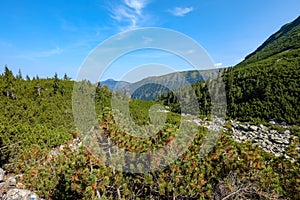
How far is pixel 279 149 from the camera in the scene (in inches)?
1177

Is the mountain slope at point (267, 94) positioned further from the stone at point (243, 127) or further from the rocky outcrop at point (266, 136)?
the stone at point (243, 127)

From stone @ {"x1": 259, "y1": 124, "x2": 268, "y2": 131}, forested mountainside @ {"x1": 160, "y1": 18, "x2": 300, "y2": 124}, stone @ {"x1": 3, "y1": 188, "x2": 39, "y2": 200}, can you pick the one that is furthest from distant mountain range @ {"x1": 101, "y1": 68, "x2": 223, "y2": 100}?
stone @ {"x1": 259, "y1": 124, "x2": 268, "y2": 131}

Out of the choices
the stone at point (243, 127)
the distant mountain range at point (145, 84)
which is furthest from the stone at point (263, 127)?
the distant mountain range at point (145, 84)

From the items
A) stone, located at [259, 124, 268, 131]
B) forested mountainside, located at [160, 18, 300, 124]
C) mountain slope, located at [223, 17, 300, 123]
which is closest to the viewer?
stone, located at [259, 124, 268, 131]

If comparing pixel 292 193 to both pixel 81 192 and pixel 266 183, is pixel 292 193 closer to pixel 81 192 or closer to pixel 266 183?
pixel 266 183

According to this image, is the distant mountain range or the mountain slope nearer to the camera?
the distant mountain range

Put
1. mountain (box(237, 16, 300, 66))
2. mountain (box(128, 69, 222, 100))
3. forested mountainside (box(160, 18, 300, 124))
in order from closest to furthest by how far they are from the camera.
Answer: mountain (box(128, 69, 222, 100))
forested mountainside (box(160, 18, 300, 124))
mountain (box(237, 16, 300, 66))

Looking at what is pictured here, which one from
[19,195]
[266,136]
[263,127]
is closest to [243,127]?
[263,127]

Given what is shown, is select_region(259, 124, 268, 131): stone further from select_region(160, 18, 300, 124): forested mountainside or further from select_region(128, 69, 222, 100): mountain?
select_region(128, 69, 222, 100): mountain

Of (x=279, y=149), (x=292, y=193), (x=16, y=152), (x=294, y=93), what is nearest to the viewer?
(x=292, y=193)

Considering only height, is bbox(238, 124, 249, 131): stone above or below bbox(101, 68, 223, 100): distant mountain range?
below

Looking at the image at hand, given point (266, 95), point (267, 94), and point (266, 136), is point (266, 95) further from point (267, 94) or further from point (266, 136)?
point (266, 136)

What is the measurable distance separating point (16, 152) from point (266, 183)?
1556 centimetres

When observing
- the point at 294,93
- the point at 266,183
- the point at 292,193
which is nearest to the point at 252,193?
the point at 266,183
